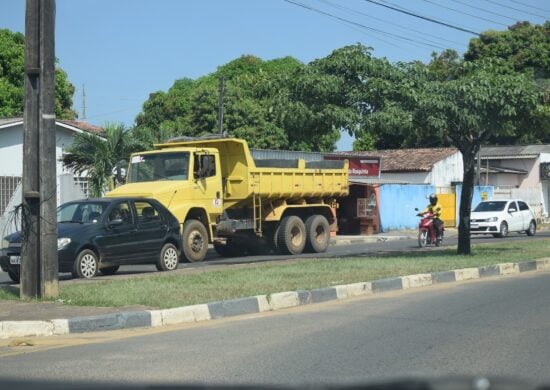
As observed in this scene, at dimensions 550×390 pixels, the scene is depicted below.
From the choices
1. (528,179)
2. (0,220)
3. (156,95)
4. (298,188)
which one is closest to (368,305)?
(298,188)

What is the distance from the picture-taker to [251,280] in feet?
44.4

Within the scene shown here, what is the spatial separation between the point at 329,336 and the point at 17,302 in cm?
442

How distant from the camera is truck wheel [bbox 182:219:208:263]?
64.6 feet

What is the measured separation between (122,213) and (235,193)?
196 inches

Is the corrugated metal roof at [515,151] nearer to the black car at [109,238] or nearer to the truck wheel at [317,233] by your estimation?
the truck wheel at [317,233]

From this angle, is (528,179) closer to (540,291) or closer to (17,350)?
(540,291)

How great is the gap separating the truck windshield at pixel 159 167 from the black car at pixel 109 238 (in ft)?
9.61

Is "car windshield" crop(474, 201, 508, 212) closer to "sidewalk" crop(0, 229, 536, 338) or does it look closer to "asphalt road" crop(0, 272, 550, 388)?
"sidewalk" crop(0, 229, 536, 338)

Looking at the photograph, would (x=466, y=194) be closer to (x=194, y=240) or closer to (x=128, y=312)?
(x=194, y=240)

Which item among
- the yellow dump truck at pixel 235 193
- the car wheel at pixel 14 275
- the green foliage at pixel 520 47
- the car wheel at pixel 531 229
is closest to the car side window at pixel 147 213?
the yellow dump truck at pixel 235 193

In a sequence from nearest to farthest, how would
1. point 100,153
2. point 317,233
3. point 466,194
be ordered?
point 466,194, point 317,233, point 100,153

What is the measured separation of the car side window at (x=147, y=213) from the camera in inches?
665

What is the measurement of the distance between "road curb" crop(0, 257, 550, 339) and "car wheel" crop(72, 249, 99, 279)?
16.5 ft

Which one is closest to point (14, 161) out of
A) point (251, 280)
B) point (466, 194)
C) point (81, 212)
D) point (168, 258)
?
point (81, 212)
